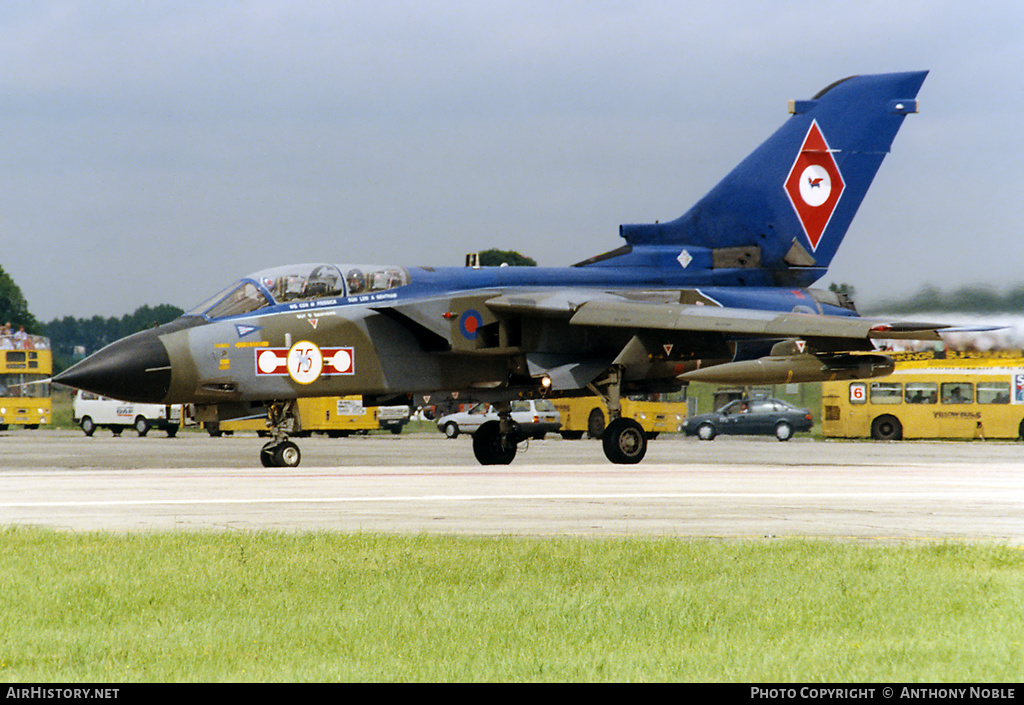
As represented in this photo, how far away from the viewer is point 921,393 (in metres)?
40.8

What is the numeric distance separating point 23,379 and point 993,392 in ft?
136

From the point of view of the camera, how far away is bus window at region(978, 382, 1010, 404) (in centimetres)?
3894

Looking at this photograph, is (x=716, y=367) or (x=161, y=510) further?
(x=716, y=367)

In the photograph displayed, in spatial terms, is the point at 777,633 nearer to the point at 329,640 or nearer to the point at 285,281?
the point at 329,640

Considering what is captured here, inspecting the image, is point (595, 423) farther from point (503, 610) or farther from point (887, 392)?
point (503, 610)

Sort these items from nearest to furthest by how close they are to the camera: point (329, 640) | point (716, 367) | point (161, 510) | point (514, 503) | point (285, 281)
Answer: point (329, 640) → point (161, 510) → point (514, 503) → point (285, 281) → point (716, 367)

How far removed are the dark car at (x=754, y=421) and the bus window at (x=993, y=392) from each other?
6.92 m

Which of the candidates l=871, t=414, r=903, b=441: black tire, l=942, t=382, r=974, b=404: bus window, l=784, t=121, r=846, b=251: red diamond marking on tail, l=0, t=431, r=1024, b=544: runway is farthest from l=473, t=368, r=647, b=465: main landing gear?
l=871, t=414, r=903, b=441: black tire

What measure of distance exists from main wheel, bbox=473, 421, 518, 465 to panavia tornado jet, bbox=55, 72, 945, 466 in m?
0.03

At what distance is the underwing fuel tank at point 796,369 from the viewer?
21.5 m

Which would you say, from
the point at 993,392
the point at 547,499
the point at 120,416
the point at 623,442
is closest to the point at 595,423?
the point at 993,392

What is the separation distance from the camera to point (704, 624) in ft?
19.5
